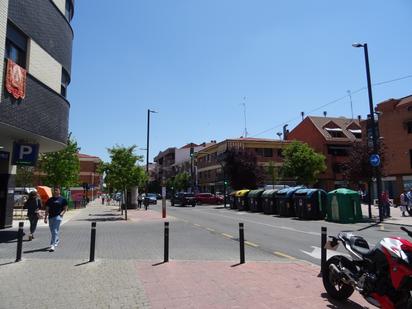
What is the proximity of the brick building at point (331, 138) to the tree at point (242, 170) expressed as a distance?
66.2ft

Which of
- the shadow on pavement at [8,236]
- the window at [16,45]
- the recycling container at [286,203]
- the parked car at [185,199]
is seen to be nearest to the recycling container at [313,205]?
the recycling container at [286,203]

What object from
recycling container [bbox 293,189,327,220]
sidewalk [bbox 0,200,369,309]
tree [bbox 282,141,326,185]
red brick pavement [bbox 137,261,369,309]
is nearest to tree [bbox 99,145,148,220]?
recycling container [bbox 293,189,327,220]

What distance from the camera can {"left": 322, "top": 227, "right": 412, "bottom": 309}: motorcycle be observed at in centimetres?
507

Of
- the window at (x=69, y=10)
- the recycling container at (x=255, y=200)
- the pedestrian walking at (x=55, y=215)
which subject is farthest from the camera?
the recycling container at (x=255, y=200)

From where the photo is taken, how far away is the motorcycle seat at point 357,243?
599 cm

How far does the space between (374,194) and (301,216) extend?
29.9m

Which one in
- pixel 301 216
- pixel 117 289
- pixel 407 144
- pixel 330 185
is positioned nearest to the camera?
pixel 117 289

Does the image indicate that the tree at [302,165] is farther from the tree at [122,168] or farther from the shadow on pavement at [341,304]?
the shadow on pavement at [341,304]

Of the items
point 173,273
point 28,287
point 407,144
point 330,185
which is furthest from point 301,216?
point 330,185

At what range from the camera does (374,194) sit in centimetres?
5234

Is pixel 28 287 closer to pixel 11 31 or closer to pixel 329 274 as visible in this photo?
pixel 329 274

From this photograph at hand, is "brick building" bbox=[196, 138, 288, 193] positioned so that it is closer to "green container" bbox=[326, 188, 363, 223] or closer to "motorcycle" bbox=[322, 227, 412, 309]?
"green container" bbox=[326, 188, 363, 223]

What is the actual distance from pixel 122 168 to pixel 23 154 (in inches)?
476

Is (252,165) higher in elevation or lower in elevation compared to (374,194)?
higher
